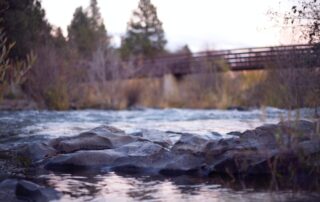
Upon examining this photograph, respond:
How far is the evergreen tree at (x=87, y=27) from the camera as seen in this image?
53156 millimetres

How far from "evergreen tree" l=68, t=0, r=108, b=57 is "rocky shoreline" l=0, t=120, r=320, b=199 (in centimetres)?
3891

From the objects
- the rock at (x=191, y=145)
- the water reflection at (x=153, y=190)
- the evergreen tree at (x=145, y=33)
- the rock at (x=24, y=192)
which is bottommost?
the water reflection at (x=153, y=190)

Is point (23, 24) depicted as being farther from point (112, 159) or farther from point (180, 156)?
point (180, 156)

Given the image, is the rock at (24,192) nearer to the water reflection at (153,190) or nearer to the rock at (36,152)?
the water reflection at (153,190)

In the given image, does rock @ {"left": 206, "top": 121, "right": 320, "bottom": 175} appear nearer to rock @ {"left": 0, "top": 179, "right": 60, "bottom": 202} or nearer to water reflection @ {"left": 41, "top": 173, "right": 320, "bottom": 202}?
water reflection @ {"left": 41, "top": 173, "right": 320, "bottom": 202}

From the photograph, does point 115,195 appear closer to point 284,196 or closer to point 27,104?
point 284,196

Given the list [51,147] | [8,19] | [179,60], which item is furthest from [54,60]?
[51,147]

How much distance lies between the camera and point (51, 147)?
11.1 metres

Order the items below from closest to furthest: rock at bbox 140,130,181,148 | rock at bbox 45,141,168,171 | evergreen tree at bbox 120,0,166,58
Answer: rock at bbox 45,141,168,171
rock at bbox 140,130,181,148
evergreen tree at bbox 120,0,166,58

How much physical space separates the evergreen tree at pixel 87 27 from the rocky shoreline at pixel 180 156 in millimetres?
38908

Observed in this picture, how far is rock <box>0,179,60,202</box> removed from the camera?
7.20 metres

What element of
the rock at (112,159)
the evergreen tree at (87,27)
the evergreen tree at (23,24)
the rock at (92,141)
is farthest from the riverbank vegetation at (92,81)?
the evergreen tree at (87,27)

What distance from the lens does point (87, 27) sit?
61.5 metres

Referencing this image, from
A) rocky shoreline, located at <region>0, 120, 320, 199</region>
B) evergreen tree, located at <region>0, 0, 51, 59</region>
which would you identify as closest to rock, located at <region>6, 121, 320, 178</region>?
rocky shoreline, located at <region>0, 120, 320, 199</region>
